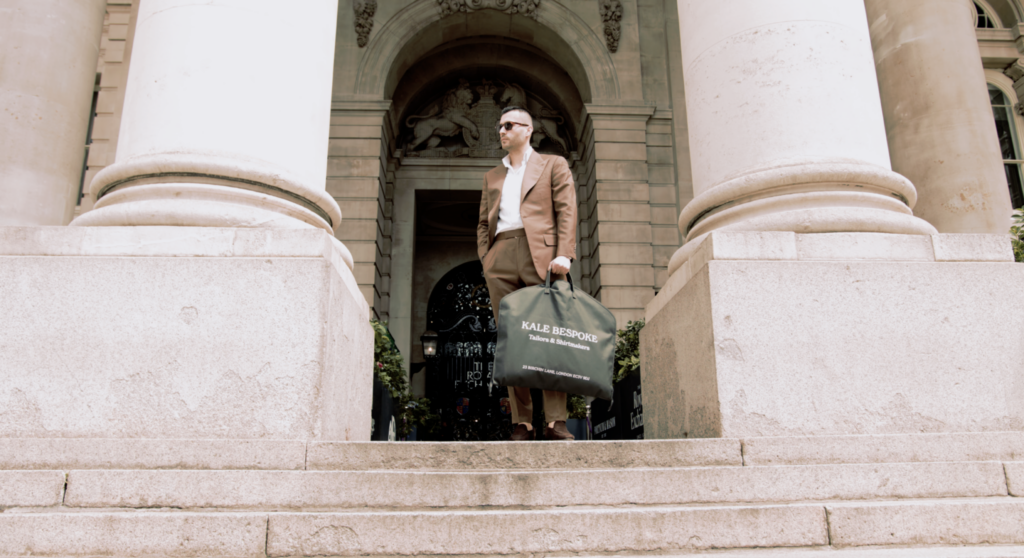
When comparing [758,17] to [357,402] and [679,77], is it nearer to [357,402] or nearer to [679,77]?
[357,402]

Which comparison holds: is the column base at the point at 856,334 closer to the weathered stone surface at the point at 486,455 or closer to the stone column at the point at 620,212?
the weathered stone surface at the point at 486,455

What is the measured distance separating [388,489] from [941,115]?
10549 millimetres

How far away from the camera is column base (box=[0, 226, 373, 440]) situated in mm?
4176

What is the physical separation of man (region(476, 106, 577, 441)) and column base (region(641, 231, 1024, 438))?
3.36 ft

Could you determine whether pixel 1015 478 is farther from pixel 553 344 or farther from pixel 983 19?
pixel 983 19

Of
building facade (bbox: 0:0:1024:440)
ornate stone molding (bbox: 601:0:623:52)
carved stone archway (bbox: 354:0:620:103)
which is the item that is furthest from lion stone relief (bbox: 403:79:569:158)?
ornate stone molding (bbox: 601:0:623:52)

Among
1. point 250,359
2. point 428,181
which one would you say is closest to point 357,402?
point 250,359

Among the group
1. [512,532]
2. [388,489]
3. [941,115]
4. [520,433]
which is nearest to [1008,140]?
[941,115]

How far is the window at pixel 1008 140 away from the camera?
1686 cm

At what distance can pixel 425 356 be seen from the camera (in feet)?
61.5

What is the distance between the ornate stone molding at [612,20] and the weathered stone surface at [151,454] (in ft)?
48.1

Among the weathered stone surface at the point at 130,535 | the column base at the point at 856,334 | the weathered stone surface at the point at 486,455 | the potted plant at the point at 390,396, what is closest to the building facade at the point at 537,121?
the column base at the point at 856,334

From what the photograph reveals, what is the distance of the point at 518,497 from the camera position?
3480 millimetres

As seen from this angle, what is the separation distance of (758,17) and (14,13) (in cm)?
1171
